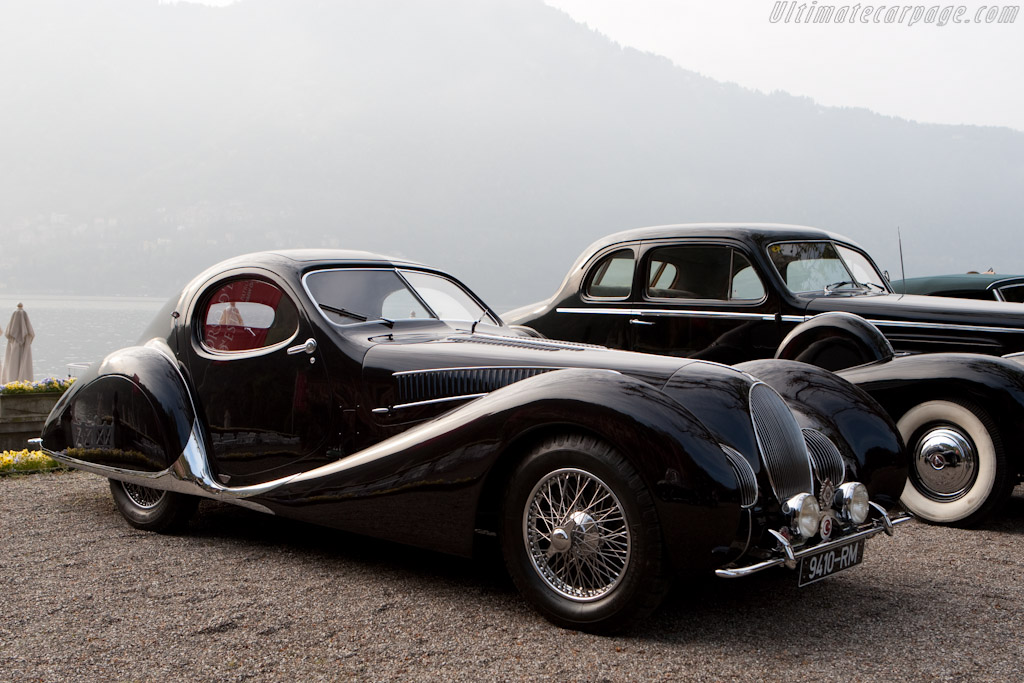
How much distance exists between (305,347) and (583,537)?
2.17m

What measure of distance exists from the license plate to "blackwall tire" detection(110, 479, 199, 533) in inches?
150

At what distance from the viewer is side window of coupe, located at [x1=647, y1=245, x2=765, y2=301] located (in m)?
7.96

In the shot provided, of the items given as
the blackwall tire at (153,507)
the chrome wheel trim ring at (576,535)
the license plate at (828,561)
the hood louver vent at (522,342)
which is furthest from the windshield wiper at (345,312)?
the license plate at (828,561)

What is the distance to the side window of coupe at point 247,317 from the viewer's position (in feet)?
16.6

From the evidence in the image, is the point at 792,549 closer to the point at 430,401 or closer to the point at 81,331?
the point at 430,401

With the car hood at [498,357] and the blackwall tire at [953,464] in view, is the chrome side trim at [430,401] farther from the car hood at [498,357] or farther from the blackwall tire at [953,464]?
the blackwall tire at [953,464]

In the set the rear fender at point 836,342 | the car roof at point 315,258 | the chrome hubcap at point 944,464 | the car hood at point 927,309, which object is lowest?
the chrome hubcap at point 944,464

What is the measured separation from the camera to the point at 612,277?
8602 mm

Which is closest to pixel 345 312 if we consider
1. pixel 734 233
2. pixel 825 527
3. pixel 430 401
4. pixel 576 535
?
pixel 430 401

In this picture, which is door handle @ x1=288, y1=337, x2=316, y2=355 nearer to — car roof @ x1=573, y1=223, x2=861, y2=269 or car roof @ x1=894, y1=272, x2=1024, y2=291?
car roof @ x1=573, y1=223, x2=861, y2=269

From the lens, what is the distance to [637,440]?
11.0 ft

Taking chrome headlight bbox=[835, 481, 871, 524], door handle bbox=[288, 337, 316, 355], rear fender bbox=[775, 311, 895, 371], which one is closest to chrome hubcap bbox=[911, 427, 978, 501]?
rear fender bbox=[775, 311, 895, 371]

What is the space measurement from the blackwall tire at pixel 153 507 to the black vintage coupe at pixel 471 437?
1cm

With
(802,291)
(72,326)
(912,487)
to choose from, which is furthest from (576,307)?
(72,326)
